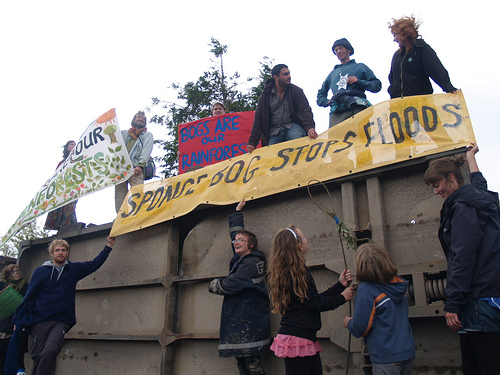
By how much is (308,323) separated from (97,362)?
3900 mm

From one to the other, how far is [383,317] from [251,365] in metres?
1.76

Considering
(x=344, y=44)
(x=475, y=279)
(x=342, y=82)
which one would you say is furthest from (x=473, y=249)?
(x=344, y=44)

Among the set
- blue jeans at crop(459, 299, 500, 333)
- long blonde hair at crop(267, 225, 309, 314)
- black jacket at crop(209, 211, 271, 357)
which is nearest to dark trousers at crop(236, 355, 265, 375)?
black jacket at crop(209, 211, 271, 357)

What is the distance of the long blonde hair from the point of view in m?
3.74

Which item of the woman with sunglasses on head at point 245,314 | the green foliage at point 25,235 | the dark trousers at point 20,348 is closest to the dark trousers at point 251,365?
the woman with sunglasses on head at point 245,314

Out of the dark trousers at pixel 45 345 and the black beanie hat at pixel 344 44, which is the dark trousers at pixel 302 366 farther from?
the black beanie hat at pixel 344 44

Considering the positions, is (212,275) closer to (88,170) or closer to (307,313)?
(307,313)

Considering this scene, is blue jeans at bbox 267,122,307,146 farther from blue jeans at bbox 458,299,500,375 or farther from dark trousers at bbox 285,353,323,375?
blue jeans at bbox 458,299,500,375

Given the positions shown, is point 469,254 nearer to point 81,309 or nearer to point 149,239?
point 149,239

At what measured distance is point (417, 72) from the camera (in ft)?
17.1

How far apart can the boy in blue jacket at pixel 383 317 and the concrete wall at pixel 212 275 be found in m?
0.70

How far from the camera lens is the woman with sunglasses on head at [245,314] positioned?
452 cm

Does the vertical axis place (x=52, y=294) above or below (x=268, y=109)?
below

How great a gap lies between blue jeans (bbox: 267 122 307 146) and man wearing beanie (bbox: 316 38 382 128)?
42 centimetres
